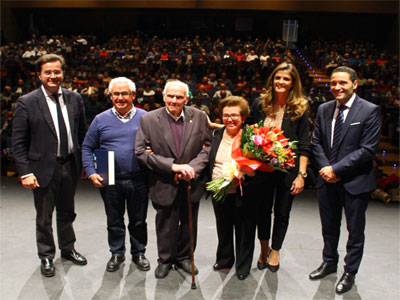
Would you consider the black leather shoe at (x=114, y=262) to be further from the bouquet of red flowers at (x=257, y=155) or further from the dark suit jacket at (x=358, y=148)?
the dark suit jacket at (x=358, y=148)

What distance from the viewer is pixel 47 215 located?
8.96 feet

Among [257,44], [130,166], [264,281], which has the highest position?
[257,44]

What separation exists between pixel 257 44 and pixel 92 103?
726 centimetres

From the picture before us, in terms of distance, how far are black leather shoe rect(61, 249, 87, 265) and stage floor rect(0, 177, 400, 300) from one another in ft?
0.13

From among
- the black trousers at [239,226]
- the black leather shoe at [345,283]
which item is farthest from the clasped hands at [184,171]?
the black leather shoe at [345,283]

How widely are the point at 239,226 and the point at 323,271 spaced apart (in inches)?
26.7

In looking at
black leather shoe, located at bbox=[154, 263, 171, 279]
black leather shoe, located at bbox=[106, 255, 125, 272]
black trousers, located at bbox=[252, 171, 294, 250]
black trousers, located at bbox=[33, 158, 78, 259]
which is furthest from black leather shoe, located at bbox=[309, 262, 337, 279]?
black trousers, located at bbox=[33, 158, 78, 259]

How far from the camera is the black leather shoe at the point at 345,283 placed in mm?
2576

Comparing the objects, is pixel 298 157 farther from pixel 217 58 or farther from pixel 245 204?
pixel 217 58

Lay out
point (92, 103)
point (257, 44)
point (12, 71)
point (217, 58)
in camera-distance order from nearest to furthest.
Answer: point (92, 103)
point (12, 71)
point (217, 58)
point (257, 44)

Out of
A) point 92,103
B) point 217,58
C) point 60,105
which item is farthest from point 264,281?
point 217,58

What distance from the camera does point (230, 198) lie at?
8.77 ft

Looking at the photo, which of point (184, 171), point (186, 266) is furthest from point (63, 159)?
point (186, 266)

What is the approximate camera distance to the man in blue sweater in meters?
2.63
